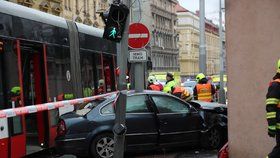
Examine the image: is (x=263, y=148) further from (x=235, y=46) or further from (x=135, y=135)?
(x=135, y=135)

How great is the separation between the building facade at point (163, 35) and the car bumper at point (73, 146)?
86.0 metres

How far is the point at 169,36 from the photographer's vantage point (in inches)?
4390

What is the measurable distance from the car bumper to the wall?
115 inches

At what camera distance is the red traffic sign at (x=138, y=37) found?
10539 mm

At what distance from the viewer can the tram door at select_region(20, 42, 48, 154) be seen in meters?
10.5

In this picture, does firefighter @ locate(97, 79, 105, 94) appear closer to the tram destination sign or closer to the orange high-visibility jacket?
the orange high-visibility jacket

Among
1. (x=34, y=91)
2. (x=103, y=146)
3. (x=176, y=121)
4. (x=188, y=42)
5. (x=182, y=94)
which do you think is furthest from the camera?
(x=188, y=42)

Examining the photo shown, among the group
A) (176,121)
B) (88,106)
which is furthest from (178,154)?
(88,106)

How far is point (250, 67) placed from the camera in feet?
30.3

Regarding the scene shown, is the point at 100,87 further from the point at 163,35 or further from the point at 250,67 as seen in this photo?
the point at 163,35

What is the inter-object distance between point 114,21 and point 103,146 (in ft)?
10.3

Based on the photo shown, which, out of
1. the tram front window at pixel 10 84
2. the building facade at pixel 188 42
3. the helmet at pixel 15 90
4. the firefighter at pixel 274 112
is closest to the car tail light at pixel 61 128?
the tram front window at pixel 10 84

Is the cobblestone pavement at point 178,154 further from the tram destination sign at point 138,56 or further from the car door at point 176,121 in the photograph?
the tram destination sign at point 138,56

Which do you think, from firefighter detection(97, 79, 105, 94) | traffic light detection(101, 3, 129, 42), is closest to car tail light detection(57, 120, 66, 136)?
traffic light detection(101, 3, 129, 42)
